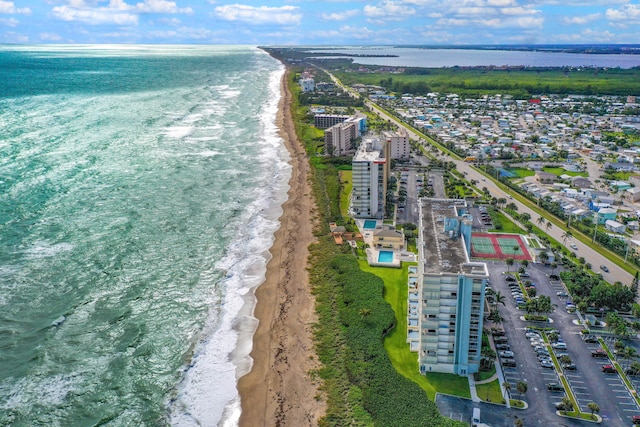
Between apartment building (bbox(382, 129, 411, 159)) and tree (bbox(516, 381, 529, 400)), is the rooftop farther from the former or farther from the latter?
apartment building (bbox(382, 129, 411, 159))

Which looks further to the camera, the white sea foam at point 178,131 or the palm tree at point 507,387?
the white sea foam at point 178,131

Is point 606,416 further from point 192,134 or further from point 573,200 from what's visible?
point 192,134

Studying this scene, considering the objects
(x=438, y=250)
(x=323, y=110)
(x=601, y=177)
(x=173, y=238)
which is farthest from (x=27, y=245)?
(x=323, y=110)

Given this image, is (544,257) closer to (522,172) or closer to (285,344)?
(285,344)

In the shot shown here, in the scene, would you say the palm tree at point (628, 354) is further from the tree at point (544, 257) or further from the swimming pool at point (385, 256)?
the swimming pool at point (385, 256)

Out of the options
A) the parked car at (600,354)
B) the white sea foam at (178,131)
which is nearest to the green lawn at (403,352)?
the parked car at (600,354)
